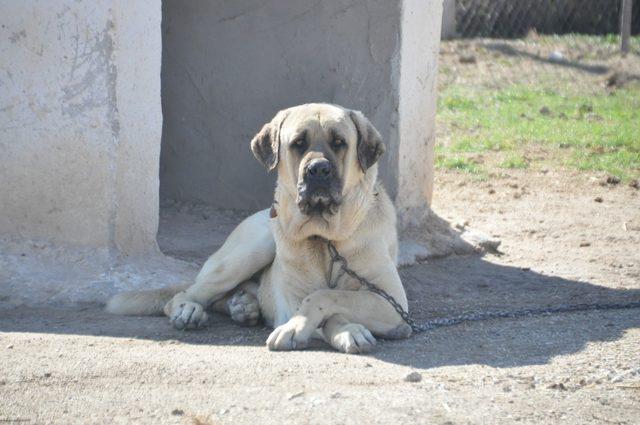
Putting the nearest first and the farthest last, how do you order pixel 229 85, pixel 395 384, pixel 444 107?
1. pixel 395 384
2. pixel 229 85
3. pixel 444 107

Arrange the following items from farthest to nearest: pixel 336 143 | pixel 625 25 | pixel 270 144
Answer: pixel 625 25
pixel 270 144
pixel 336 143

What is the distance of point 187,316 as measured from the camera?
18.5 ft

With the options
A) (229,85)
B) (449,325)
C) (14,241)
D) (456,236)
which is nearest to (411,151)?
(456,236)

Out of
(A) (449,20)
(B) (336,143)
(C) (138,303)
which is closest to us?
(B) (336,143)

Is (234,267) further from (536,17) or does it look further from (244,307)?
(536,17)

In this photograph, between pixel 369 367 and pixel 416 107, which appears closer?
pixel 369 367

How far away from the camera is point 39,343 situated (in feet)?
16.9

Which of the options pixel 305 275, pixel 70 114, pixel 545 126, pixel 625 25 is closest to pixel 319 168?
pixel 305 275

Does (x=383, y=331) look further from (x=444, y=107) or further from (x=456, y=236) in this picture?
(x=444, y=107)

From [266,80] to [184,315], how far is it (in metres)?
2.56

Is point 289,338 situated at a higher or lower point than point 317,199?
lower

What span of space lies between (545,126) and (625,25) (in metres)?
3.54

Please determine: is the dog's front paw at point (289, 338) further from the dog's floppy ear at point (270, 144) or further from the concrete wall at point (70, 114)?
the concrete wall at point (70, 114)

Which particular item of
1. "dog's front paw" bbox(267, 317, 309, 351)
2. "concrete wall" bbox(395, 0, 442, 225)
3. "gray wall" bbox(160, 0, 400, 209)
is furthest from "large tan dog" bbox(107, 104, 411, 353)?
"gray wall" bbox(160, 0, 400, 209)
